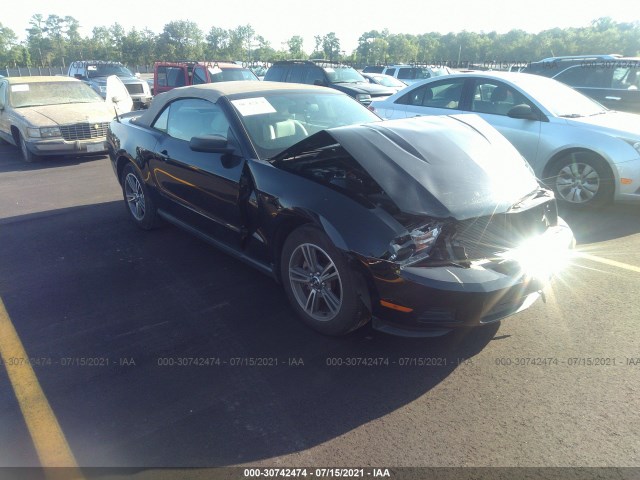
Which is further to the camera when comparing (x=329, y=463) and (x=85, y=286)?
(x=85, y=286)

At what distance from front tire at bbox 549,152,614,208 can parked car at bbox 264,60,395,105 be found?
328 inches

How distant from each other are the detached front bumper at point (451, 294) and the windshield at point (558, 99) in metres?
3.96

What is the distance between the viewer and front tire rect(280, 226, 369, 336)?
10.2ft

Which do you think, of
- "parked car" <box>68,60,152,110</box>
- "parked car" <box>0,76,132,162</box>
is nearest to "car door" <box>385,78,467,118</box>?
"parked car" <box>0,76,132,162</box>

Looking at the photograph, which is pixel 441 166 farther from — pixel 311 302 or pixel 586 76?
pixel 586 76

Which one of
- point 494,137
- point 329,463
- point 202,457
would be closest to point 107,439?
point 202,457

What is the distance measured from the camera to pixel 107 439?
2.53 metres

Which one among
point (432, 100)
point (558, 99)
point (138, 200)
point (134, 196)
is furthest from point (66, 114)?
point (558, 99)

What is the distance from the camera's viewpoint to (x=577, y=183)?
592 cm

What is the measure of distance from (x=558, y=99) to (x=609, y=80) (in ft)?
15.2

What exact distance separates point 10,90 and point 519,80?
10.2 metres

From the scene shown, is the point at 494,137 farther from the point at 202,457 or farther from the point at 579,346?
the point at 202,457

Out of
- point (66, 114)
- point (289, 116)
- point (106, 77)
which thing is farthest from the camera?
point (106, 77)

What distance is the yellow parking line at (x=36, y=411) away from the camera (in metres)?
2.41
